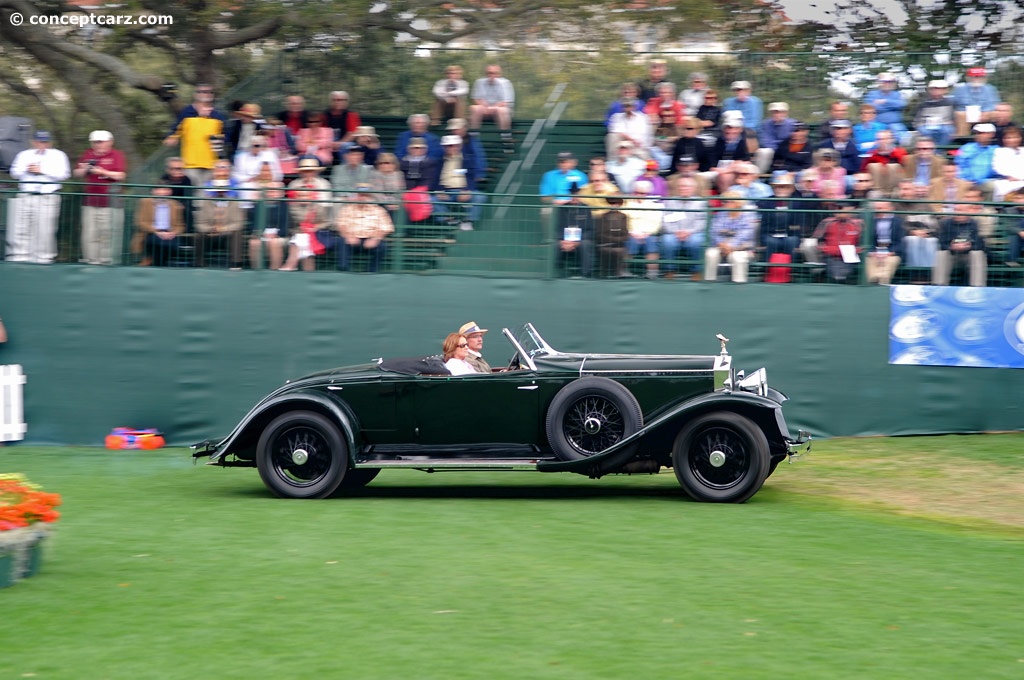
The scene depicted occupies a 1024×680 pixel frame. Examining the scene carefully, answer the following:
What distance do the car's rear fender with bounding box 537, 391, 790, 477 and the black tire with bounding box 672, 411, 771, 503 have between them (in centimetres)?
7

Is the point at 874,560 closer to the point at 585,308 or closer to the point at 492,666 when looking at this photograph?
the point at 492,666

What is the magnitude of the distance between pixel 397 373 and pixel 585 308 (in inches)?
159

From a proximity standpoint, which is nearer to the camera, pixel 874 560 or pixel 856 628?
pixel 856 628

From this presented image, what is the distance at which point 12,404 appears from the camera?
14531 mm

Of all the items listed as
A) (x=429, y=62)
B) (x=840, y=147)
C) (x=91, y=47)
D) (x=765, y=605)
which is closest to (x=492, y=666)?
(x=765, y=605)

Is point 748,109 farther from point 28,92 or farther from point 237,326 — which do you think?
point 28,92

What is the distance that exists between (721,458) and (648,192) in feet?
17.9

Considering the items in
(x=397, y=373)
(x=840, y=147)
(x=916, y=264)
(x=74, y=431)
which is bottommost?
(x=74, y=431)

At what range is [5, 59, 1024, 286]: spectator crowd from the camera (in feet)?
46.3

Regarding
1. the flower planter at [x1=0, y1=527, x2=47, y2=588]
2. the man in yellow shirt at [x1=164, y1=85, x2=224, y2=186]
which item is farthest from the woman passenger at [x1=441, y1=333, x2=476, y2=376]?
the man in yellow shirt at [x1=164, y1=85, x2=224, y2=186]

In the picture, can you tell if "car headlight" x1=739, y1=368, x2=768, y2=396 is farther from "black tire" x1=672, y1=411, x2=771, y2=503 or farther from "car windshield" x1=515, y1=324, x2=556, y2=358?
"car windshield" x1=515, y1=324, x2=556, y2=358

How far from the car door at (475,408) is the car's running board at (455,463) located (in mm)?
167

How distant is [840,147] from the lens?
15320 millimetres

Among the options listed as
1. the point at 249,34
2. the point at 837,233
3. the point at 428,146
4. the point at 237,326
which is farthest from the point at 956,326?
the point at 249,34
